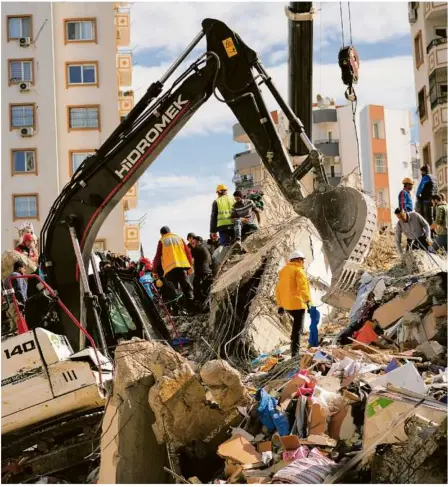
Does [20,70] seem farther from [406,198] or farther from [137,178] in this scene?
[137,178]

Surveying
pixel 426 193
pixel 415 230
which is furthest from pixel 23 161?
pixel 415 230

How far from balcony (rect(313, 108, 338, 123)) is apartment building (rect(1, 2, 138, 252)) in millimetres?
26593

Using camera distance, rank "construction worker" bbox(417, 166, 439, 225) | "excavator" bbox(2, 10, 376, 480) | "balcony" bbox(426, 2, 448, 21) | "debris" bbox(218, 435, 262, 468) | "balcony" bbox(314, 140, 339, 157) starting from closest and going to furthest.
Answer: "debris" bbox(218, 435, 262, 468)
"excavator" bbox(2, 10, 376, 480)
"construction worker" bbox(417, 166, 439, 225)
"balcony" bbox(426, 2, 448, 21)
"balcony" bbox(314, 140, 339, 157)

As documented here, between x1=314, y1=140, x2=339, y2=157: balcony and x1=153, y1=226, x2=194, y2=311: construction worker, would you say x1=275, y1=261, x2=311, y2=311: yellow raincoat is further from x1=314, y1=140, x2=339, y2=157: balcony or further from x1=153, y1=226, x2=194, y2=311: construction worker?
x1=314, y1=140, x2=339, y2=157: balcony

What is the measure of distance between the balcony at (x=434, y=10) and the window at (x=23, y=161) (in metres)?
16.4

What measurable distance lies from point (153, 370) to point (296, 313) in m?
Answer: 2.99

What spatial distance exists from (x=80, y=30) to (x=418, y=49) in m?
13.6

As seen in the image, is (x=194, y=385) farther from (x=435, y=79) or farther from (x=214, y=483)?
A: (x=435, y=79)

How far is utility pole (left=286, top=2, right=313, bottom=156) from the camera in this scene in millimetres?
17078

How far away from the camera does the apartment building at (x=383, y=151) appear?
67.4 metres

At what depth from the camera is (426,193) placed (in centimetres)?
1800

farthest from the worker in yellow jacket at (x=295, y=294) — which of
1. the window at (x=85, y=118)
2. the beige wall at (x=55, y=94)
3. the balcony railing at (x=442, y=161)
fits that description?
the window at (x=85, y=118)

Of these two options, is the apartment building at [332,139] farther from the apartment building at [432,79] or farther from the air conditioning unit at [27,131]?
the apartment building at [432,79]

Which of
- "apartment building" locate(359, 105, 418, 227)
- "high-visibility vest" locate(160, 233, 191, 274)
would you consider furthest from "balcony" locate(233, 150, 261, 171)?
"high-visibility vest" locate(160, 233, 191, 274)
